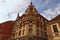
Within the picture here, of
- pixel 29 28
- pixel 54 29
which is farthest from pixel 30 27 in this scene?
pixel 54 29

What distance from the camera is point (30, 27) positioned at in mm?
36000

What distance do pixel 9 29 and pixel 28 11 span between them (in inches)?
434

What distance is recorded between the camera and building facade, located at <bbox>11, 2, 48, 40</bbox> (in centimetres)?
3477

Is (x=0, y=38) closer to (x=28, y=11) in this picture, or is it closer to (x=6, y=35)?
(x=6, y=35)

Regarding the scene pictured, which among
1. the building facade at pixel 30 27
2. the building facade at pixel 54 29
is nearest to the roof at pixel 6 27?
the building facade at pixel 30 27

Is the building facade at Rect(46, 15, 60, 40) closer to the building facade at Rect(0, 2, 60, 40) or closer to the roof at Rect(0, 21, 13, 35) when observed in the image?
the building facade at Rect(0, 2, 60, 40)

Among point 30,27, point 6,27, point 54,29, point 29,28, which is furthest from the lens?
point 6,27

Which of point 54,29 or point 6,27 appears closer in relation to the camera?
point 54,29

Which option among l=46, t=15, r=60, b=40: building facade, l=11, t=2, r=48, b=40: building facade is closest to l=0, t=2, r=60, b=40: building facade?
l=11, t=2, r=48, b=40: building facade

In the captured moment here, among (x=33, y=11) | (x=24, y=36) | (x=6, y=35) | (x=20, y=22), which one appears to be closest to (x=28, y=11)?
(x=33, y=11)

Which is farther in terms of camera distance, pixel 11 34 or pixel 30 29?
pixel 11 34

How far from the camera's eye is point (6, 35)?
42062mm

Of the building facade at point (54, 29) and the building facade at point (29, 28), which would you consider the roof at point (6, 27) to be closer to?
the building facade at point (29, 28)

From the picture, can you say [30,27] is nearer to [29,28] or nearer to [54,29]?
[29,28]
